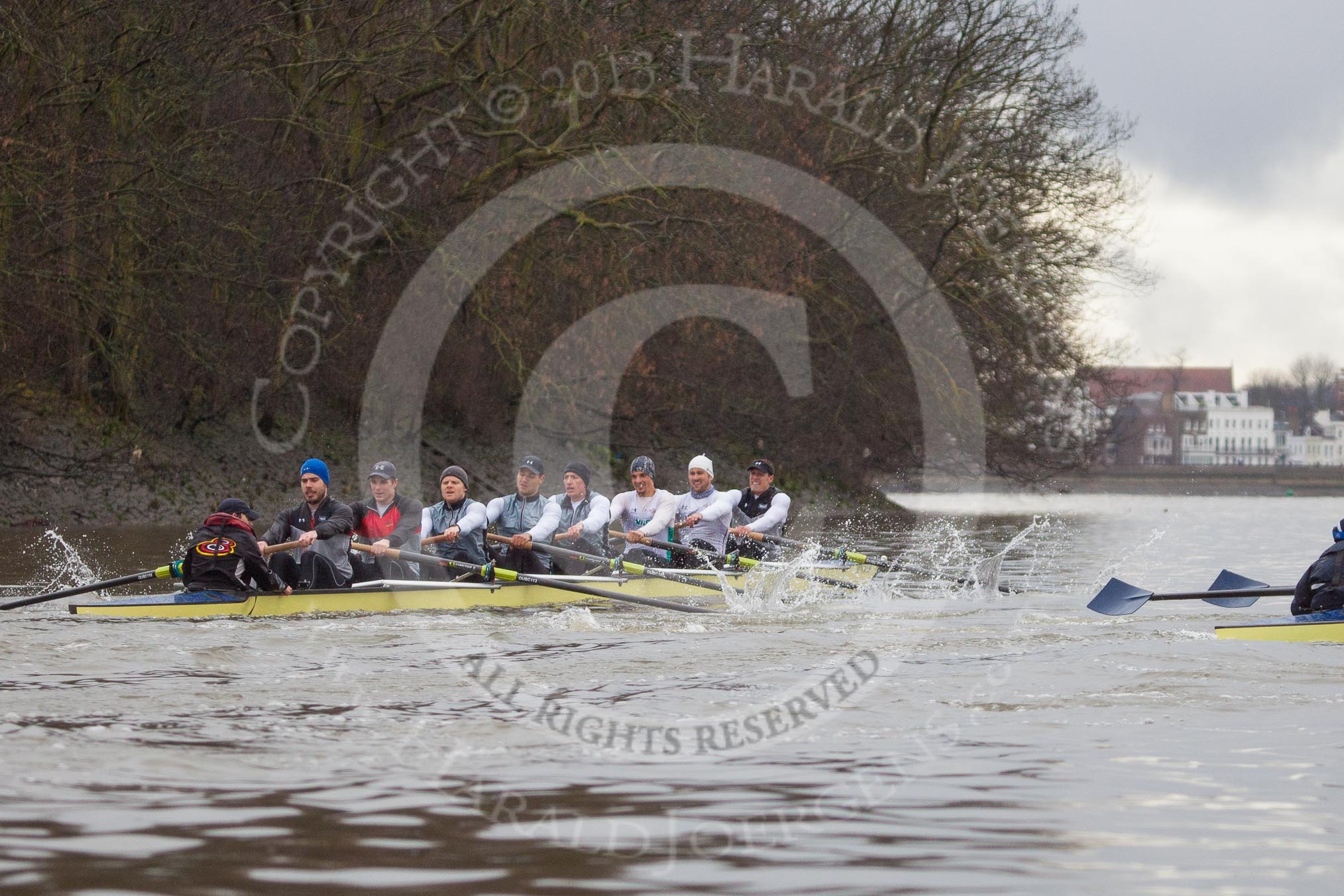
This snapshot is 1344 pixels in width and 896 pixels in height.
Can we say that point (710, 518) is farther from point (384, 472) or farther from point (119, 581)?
point (119, 581)

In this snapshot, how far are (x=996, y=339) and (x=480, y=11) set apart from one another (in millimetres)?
11062

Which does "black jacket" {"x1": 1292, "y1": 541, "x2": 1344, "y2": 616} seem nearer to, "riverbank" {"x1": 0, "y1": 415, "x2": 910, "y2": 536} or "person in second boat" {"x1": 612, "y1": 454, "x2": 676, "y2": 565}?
"person in second boat" {"x1": 612, "y1": 454, "x2": 676, "y2": 565}

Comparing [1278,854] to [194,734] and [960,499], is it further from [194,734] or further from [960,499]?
[960,499]

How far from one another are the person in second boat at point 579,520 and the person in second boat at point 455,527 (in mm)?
728

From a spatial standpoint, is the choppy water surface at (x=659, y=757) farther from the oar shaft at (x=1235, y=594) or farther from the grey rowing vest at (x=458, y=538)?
the grey rowing vest at (x=458, y=538)

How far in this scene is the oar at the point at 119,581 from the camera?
10984 millimetres

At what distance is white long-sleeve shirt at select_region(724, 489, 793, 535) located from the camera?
15070mm

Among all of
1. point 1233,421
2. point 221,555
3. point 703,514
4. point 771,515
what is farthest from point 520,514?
point 1233,421

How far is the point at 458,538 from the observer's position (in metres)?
13.4

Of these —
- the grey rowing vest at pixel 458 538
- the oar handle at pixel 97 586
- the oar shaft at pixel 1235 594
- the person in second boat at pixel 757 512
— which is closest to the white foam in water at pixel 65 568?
the oar handle at pixel 97 586

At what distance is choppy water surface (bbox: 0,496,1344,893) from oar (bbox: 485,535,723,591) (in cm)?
169

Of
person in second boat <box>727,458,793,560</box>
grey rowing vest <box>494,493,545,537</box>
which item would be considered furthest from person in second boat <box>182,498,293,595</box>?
person in second boat <box>727,458,793,560</box>

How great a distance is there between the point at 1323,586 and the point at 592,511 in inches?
246

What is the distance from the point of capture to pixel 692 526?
1481cm
